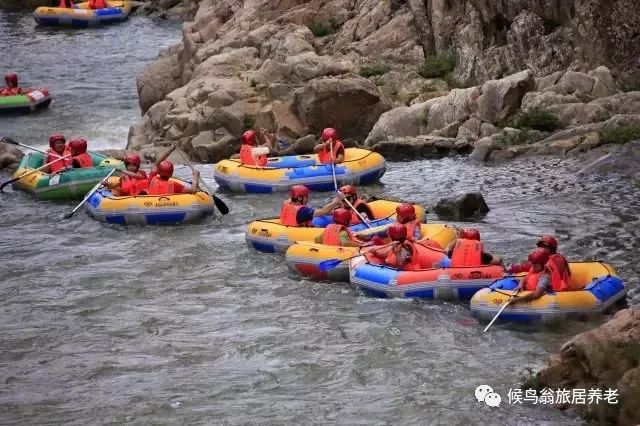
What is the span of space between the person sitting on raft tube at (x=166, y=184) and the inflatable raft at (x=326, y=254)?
429 cm

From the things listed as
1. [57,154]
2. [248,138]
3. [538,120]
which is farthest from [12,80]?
[538,120]

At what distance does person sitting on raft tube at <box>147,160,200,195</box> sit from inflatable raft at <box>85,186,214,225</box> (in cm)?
25

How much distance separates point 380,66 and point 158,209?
9313mm

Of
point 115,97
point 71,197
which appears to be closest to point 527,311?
point 71,197

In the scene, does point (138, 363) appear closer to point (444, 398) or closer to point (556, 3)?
point (444, 398)

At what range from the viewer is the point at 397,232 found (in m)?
18.4

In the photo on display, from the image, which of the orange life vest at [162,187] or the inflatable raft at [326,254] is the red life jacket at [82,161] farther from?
the inflatable raft at [326,254]

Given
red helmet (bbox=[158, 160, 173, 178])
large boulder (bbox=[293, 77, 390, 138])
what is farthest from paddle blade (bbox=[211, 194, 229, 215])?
large boulder (bbox=[293, 77, 390, 138])

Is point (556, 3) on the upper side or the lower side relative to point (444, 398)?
upper

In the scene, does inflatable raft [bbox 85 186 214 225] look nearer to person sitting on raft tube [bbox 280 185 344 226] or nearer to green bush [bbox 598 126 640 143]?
person sitting on raft tube [bbox 280 185 344 226]

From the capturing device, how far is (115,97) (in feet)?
123

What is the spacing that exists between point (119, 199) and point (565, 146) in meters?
9.14

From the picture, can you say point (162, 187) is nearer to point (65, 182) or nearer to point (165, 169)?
point (165, 169)

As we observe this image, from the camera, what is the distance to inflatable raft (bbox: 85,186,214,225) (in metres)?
23.4
